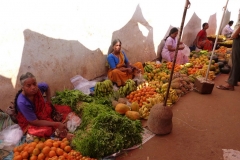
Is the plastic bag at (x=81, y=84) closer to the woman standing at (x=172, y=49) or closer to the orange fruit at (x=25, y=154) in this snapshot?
the orange fruit at (x=25, y=154)

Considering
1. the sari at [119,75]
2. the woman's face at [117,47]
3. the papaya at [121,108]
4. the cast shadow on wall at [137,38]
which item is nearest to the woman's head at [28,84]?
the papaya at [121,108]

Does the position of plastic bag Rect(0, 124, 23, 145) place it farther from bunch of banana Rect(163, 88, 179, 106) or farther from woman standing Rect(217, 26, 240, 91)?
woman standing Rect(217, 26, 240, 91)

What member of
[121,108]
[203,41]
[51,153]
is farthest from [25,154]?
[203,41]

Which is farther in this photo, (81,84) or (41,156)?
(81,84)

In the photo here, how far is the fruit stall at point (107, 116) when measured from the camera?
2965 millimetres

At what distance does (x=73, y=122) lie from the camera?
365 cm

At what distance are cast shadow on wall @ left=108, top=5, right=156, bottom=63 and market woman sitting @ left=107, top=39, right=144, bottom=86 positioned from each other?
353 mm

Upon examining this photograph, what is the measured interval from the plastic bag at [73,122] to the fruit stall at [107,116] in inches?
2.2

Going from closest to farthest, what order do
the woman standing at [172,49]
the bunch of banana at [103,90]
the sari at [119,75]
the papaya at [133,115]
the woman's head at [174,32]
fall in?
1. the papaya at [133,115]
2. the bunch of banana at [103,90]
3. the sari at [119,75]
4. the woman's head at [174,32]
5. the woman standing at [172,49]

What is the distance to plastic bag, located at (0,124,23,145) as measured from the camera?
10.8 ft

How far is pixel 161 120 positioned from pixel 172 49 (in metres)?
4.54

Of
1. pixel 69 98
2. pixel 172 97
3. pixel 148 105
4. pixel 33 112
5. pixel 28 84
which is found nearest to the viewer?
pixel 28 84

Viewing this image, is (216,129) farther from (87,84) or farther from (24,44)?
(24,44)

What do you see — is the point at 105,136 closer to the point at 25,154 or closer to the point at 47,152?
the point at 47,152
